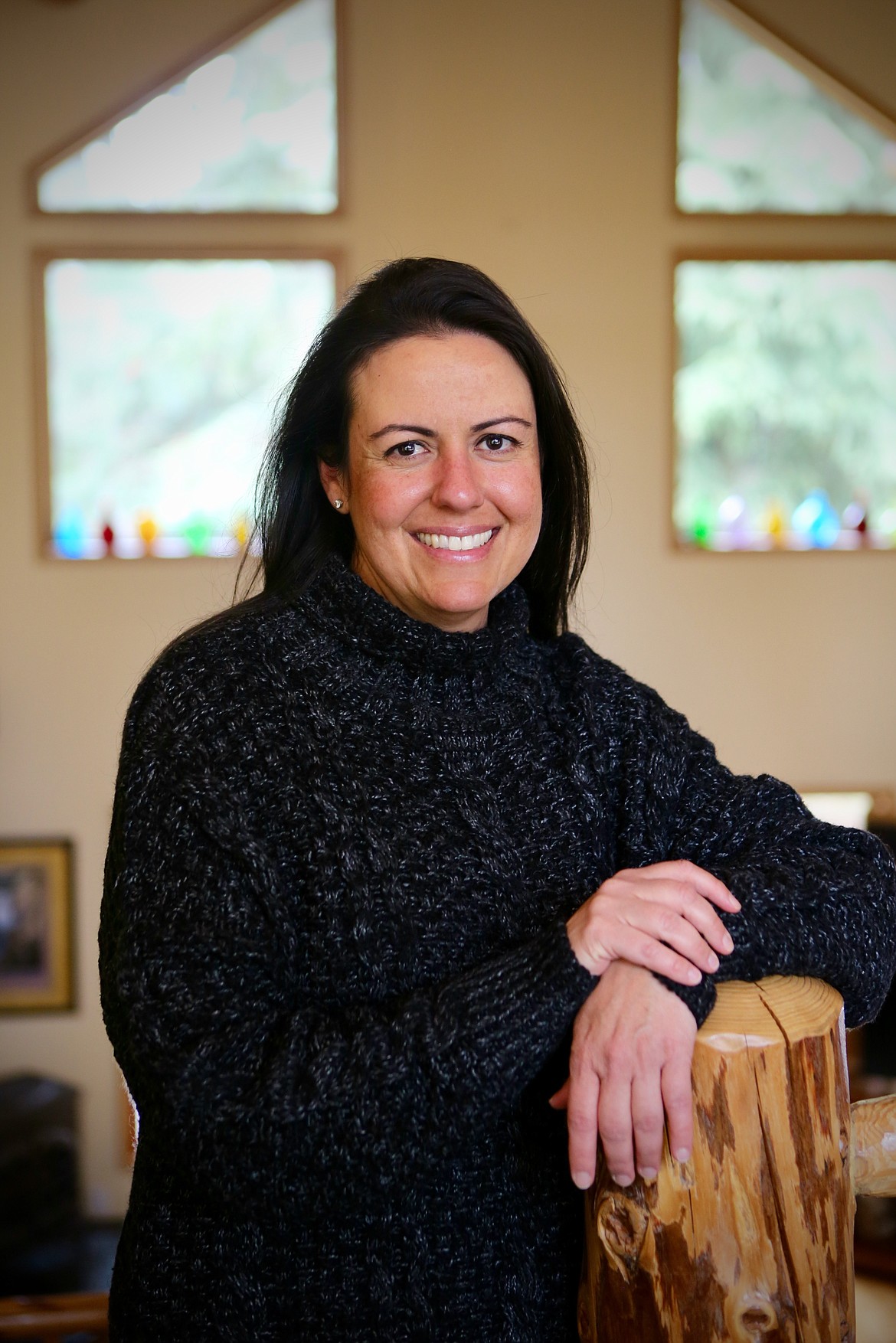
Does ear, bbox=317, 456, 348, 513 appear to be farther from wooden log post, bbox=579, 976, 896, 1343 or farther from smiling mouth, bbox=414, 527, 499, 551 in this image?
wooden log post, bbox=579, 976, 896, 1343

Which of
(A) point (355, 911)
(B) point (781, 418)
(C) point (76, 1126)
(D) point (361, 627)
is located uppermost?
(B) point (781, 418)

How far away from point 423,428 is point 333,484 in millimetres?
175

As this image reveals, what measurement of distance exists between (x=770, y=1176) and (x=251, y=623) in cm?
71

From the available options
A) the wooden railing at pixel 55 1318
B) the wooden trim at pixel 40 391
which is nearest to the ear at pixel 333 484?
the wooden railing at pixel 55 1318

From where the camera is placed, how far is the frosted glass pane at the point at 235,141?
357 cm

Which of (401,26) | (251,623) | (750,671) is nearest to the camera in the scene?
(251,623)

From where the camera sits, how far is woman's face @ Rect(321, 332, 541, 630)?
49.1 inches

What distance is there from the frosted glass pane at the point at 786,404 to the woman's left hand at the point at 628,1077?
3025 mm

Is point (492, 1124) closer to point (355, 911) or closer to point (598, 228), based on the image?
point (355, 911)

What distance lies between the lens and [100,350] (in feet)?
12.0

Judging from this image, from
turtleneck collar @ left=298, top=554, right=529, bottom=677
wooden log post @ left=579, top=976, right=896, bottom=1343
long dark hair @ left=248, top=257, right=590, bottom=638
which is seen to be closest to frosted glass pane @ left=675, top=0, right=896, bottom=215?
long dark hair @ left=248, top=257, right=590, bottom=638

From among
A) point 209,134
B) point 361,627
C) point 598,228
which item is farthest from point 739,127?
point 361,627

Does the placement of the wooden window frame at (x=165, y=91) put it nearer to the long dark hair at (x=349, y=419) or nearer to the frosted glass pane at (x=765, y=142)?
the frosted glass pane at (x=765, y=142)

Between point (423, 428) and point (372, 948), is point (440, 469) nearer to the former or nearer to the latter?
point (423, 428)
